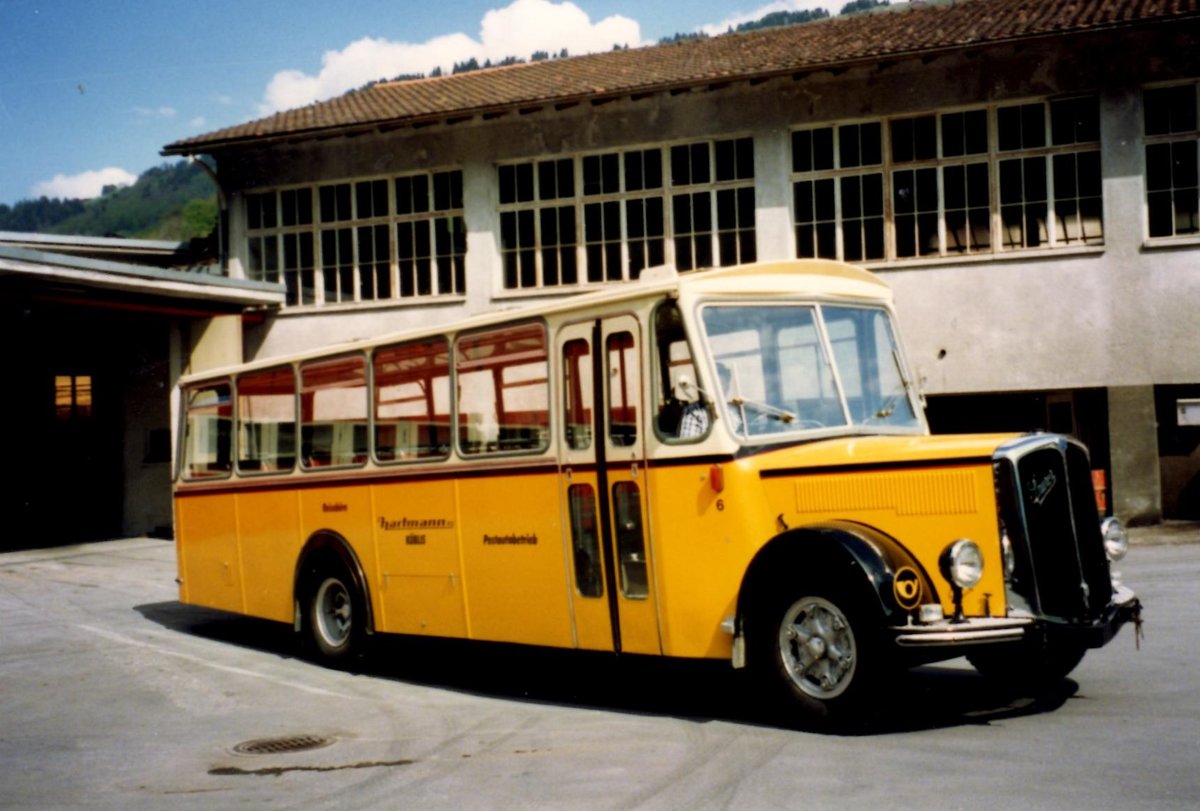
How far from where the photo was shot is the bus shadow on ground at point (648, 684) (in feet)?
26.7

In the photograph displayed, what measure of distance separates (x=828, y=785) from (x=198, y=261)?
2722 cm

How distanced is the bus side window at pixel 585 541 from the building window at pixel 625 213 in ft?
48.9

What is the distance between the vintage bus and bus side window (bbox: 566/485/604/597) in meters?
0.02

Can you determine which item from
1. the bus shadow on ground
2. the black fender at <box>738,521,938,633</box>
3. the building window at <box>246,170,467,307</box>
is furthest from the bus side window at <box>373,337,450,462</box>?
the building window at <box>246,170,467,307</box>

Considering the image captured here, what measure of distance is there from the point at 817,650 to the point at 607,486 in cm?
192

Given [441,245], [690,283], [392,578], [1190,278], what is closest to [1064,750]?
[690,283]

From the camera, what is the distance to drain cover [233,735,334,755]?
829 centimetres

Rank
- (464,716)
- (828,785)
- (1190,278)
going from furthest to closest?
(1190,278), (464,716), (828,785)

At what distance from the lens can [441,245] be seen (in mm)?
26172

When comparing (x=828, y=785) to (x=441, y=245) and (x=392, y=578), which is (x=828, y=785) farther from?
(x=441, y=245)

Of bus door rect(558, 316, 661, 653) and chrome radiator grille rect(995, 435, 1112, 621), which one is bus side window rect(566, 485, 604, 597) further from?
chrome radiator grille rect(995, 435, 1112, 621)

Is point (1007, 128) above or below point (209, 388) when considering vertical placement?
above

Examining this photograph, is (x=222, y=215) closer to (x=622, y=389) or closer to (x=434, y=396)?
(x=434, y=396)

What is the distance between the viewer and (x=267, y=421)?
12.8m
